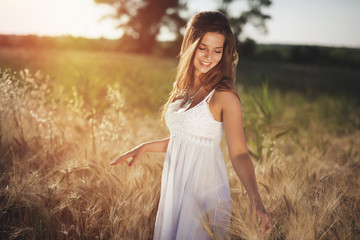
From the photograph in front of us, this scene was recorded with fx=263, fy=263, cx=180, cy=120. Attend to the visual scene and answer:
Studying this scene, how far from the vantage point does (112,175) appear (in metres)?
1.57

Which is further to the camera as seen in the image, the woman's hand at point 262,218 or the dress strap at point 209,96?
the dress strap at point 209,96

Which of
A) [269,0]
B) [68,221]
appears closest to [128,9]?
[269,0]

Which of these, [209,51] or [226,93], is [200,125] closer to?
[226,93]

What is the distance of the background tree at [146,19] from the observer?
23.5 meters

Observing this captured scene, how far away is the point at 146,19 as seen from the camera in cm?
2392

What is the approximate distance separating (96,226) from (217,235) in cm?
66

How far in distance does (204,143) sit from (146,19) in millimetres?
24603

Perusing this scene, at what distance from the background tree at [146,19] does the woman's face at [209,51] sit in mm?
23238

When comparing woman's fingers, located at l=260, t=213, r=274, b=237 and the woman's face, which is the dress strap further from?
woman's fingers, located at l=260, t=213, r=274, b=237

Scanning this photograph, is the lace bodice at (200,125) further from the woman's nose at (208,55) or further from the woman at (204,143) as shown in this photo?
the woman's nose at (208,55)

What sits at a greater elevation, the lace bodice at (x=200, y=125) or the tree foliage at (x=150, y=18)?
the tree foliage at (x=150, y=18)

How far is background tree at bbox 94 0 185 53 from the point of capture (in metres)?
23.5

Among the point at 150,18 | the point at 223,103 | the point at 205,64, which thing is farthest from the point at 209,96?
the point at 150,18

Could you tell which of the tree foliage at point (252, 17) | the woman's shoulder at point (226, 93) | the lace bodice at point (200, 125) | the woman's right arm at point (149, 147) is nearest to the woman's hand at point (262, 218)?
the lace bodice at point (200, 125)
